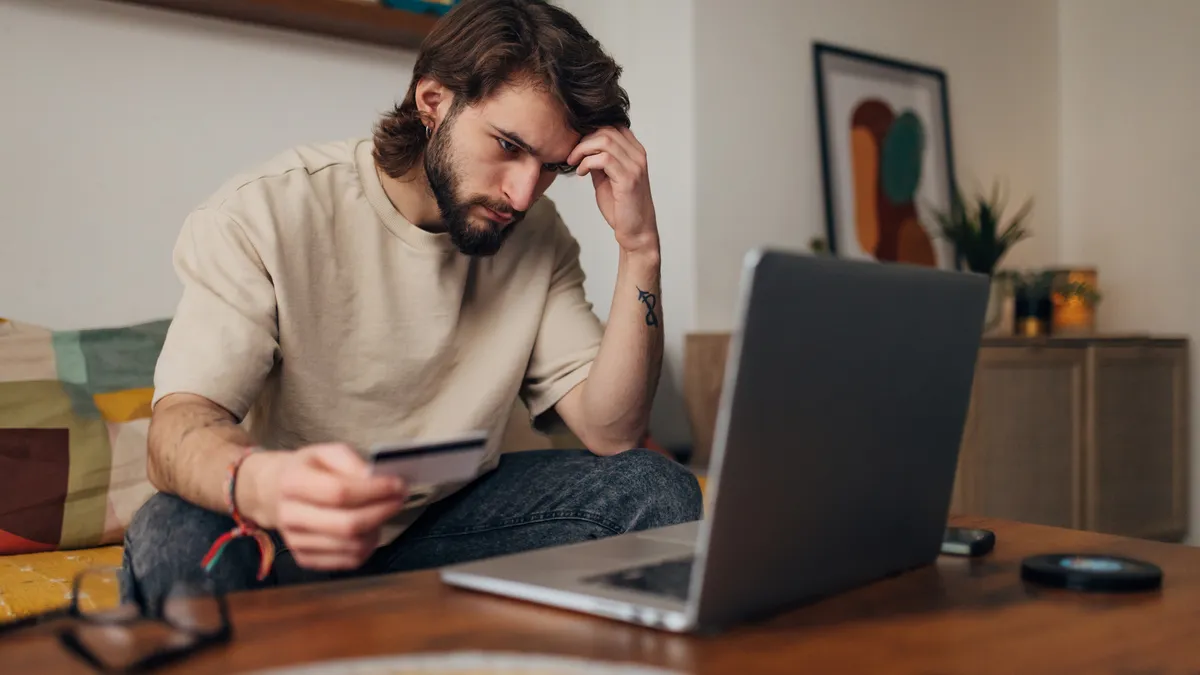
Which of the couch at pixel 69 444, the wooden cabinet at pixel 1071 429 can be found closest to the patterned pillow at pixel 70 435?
the couch at pixel 69 444

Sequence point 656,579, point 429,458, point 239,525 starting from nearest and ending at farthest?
point 429,458
point 656,579
point 239,525

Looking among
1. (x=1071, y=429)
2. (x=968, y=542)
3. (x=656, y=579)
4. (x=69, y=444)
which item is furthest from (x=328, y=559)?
(x=1071, y=429)

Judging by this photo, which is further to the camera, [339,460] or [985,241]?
[985,241]

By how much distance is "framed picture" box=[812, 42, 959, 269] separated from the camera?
2908 mm

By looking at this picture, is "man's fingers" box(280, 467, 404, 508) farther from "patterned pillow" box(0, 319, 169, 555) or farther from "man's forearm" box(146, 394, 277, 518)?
"patterned pillow" box(0, 319, 169, 555)

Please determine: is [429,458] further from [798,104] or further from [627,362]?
[798,104]

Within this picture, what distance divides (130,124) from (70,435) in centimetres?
70

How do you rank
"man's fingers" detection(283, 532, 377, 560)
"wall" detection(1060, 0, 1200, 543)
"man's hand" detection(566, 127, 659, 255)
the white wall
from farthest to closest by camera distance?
1. "wall" detection(1060, 0, 1200, 543)
2. the white wall
3. "man's hand" detection(566, 127, 659, 255)
4. "man's fingers" detection(283, 532, 377, 560)

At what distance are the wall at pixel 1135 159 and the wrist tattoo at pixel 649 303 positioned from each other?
2472 mm

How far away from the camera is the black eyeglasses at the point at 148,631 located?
0.60 metres

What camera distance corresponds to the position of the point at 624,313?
1413 mm

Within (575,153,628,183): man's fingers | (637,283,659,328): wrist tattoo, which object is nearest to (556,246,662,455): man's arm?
(637,283,659,328): wrist tattoo

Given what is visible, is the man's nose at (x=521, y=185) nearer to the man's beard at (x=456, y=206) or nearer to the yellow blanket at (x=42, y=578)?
the man's beard at (x=456, y=206)

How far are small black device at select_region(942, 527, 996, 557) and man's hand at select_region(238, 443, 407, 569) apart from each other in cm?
52
